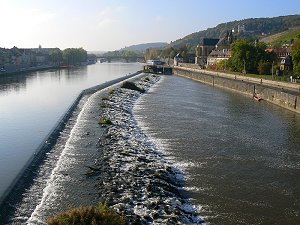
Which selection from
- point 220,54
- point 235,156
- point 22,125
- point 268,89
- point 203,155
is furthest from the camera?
point 220,54

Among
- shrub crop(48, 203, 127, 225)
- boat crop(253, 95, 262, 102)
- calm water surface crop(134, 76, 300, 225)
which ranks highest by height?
shrub crop(48, 203, 127, 225)

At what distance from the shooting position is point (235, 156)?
22.9 m

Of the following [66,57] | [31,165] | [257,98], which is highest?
[66,57]

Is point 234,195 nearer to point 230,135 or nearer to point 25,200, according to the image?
point 25,200

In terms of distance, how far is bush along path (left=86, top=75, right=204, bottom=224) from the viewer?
14.5 meters

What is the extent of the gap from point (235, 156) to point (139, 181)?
770 cm

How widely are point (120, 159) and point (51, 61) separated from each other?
578 ft

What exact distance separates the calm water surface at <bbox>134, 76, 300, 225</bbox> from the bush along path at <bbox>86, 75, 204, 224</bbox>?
0.80 metres

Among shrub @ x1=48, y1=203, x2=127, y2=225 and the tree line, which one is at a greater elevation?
the tree line

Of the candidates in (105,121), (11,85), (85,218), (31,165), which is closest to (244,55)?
(11,85)

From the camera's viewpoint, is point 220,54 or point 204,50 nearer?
point 220,54

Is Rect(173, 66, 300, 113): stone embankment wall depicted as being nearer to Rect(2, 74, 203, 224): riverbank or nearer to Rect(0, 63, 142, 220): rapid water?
Rect(2, 74, 203, 224): riverbank

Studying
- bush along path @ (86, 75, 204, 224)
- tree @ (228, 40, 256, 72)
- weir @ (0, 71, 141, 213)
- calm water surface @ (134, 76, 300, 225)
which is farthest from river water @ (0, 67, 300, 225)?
tree @ (228, 40, 256, 72)

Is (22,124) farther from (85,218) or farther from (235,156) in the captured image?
(85,218)
